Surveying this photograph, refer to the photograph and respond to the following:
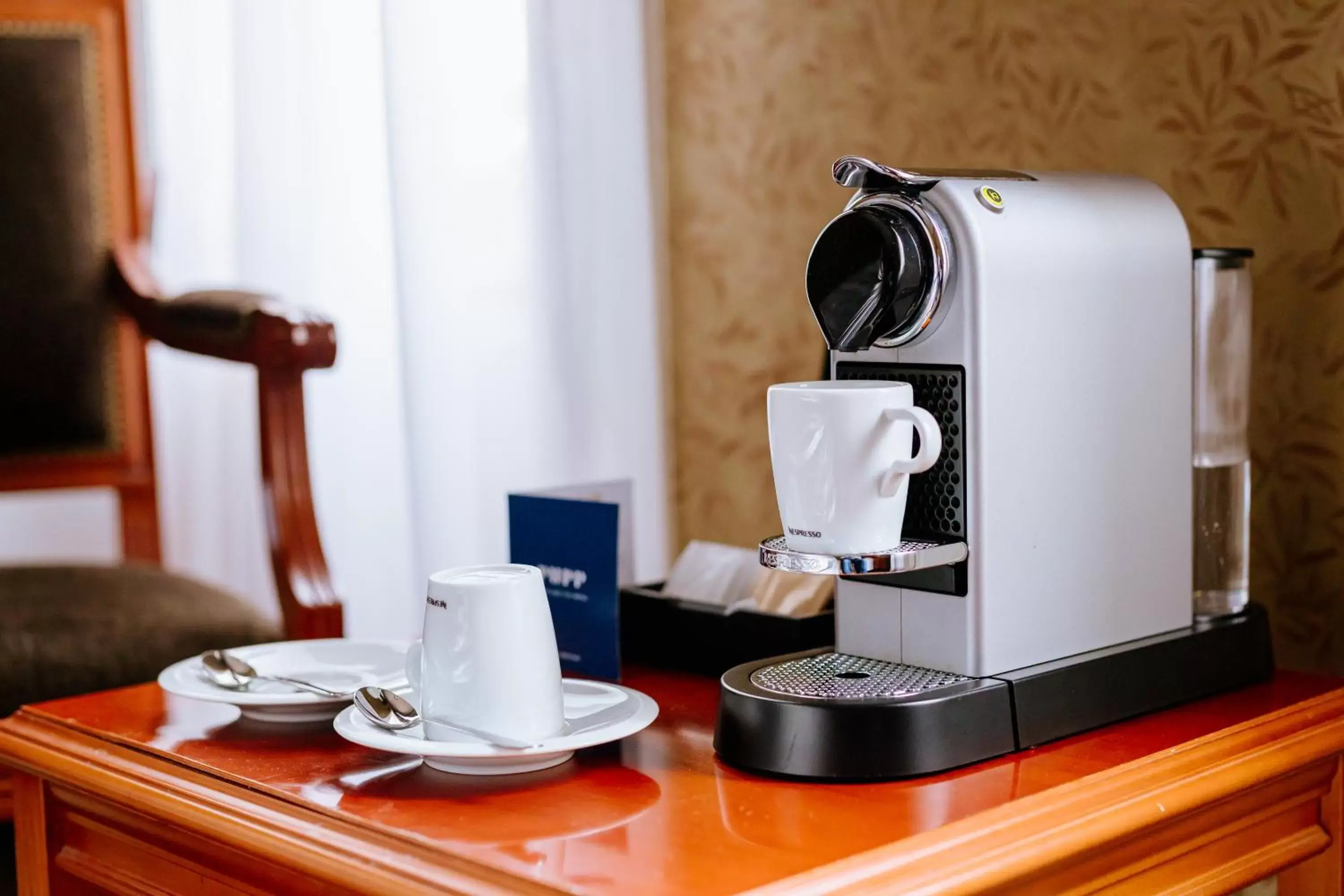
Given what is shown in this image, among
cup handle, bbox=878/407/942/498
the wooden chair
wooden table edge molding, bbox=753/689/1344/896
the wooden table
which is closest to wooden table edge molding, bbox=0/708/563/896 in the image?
the wooden table

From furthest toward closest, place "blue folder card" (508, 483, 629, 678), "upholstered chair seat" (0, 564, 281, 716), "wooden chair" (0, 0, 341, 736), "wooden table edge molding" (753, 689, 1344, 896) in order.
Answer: "wooden chair" (0, 0, 341, 736)
"upholstered chair seat" (0, 564, 281, 716)
"blue folder card" (508, 483, 629, 678)
"wooden table edge molding" (753, 689, 1344, 896)

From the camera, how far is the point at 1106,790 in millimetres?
690

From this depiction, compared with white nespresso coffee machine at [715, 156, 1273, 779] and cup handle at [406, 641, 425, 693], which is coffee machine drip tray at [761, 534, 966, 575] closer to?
white nespresso coffee machine at [715, 156, 1273, 779]

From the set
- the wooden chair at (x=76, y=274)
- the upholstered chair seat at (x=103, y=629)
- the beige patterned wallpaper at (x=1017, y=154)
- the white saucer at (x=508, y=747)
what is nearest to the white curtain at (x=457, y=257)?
the beige patterned wallpaper at (x=1017, y=154)

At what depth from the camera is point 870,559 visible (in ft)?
2.27

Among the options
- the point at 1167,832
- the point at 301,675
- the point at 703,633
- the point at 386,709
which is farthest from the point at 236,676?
the point at 1167,832

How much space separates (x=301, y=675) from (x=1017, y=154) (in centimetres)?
69

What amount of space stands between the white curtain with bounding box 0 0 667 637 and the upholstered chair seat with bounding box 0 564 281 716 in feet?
1.27

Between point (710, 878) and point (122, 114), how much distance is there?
1257 millimetres

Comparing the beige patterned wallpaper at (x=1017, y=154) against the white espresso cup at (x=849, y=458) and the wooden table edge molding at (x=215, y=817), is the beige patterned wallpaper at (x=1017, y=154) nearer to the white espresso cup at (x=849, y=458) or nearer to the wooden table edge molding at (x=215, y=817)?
the white espresso cup at (x=849, y=458)

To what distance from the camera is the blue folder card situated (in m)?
0.93

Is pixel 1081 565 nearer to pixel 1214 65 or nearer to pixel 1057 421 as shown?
pixel 1057 421

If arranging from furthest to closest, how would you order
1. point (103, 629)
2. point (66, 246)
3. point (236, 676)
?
point (66, 246)
point (103, 629)
point (236, 676)

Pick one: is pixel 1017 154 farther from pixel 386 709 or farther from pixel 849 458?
pixel 386 709
